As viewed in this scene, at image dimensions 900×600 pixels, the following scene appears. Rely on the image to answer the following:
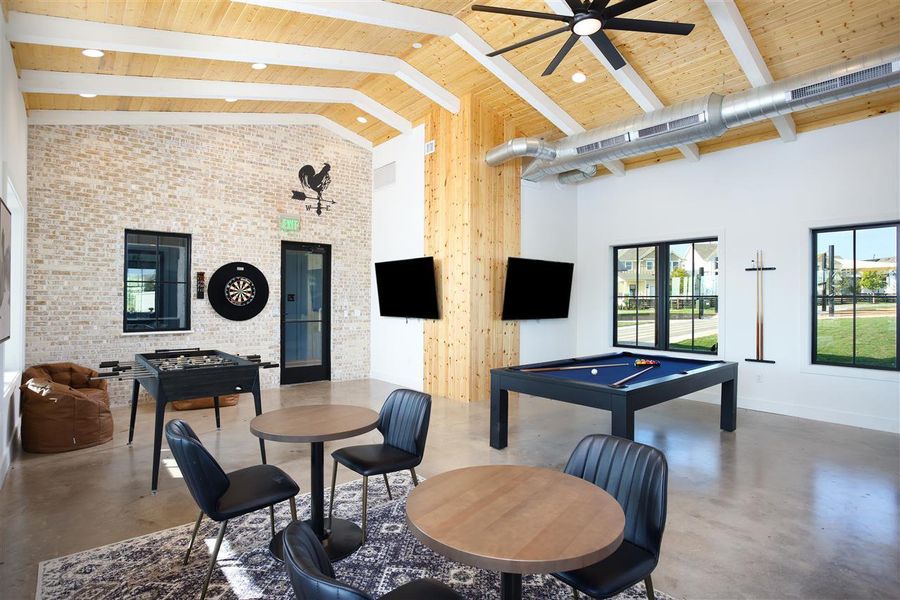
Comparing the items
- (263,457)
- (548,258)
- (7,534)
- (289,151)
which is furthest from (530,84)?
(7,534)

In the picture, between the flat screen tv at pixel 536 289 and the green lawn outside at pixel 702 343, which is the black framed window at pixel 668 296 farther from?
the flat screen tv at pixel 536 289

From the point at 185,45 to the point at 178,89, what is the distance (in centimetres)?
116

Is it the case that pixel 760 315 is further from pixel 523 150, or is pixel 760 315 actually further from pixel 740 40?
pixel 523 150

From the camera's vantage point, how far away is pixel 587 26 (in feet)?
12.1

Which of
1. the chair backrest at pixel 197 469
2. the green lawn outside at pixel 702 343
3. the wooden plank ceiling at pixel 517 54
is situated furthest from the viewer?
the green lawn outside at pixel 702 343

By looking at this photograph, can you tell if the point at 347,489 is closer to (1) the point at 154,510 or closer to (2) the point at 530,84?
(1) the point at 154,510

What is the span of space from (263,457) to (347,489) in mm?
877

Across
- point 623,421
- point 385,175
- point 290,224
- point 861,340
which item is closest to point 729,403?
point 861,340

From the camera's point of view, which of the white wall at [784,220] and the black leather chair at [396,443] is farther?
the white wall at [784,220]

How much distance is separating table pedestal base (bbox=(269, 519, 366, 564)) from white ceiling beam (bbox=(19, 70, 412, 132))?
5.21m

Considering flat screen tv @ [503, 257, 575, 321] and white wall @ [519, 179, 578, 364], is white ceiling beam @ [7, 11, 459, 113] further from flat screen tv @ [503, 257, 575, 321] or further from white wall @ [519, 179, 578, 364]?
flat screen tv @ [503, 257, 575, 321]

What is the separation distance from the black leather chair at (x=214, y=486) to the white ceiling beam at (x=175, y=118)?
5665mm

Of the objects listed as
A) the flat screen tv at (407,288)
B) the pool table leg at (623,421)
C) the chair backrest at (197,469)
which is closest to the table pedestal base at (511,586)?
the chair backrest at (197,469)

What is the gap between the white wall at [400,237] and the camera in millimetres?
8016
